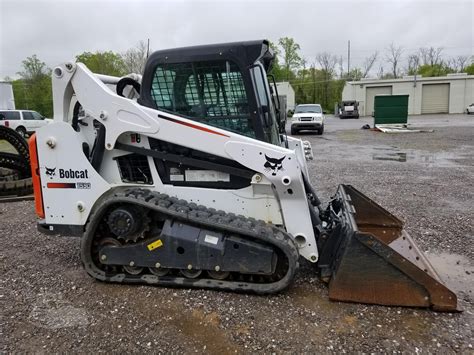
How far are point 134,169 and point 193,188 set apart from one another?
0.68 m

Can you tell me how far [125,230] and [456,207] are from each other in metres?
5.37

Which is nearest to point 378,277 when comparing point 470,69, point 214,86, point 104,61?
point 214,86

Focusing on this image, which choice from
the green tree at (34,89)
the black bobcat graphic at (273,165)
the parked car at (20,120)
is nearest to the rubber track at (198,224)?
the black bobcat graphic at (273,165)

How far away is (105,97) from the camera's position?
13.2 feet

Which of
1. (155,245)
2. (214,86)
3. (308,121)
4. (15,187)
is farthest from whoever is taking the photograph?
(308,121)

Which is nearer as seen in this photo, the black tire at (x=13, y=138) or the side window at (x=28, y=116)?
the black tire at (x=13, y=138)

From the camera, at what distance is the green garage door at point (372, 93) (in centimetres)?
4812

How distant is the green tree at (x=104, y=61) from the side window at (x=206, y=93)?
48.7 m

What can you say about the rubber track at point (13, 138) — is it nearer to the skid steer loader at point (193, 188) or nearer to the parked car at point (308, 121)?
the skid steer loader at point (193, 188)

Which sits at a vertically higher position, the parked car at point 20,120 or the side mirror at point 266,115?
the side mirror at point 266,115

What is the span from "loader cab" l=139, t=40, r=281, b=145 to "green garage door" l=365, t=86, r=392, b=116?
47.4 metres

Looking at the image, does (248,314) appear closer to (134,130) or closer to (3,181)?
(134,130)

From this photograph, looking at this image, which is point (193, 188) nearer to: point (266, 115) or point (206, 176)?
point (206, 176)

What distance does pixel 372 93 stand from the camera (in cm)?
4844
